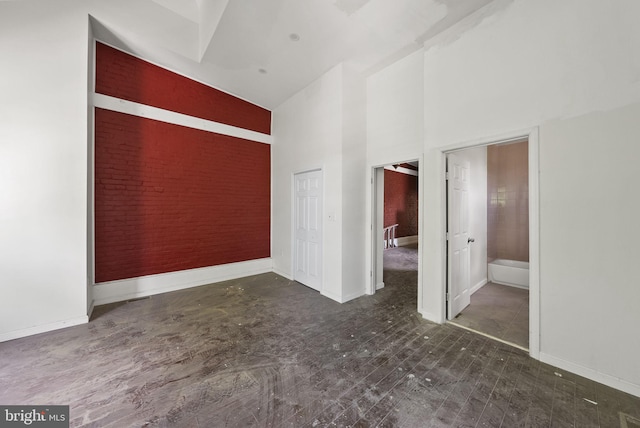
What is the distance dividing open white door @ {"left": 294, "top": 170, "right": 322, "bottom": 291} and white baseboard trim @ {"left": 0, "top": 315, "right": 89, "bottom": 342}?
3039 mm

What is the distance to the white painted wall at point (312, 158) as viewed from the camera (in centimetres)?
357

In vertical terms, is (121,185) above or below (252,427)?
above

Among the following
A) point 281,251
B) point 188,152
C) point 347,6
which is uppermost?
point 347,6

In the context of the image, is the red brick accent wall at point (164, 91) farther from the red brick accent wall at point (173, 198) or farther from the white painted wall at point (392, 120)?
the white painted wall at point (392, 120)

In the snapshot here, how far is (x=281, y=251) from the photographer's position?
4984 mm

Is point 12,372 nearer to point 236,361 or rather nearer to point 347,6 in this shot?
point 236,361

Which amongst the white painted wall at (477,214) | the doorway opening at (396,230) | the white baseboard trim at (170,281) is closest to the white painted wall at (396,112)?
the doorway opening at (396,230)

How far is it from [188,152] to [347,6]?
3.39 metres

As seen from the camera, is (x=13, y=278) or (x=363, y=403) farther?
(x=13, y=278)

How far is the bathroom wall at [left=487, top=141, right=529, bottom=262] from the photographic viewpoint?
4.46m

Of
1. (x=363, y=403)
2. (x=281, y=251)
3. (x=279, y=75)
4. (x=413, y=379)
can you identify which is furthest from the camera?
(x=281, y=251)

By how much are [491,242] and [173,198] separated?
609 cm

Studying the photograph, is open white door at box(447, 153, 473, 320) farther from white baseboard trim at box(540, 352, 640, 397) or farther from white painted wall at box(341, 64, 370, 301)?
white painted wall at box(341, 64, 370, 301)

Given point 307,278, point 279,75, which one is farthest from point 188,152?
point 307,278
